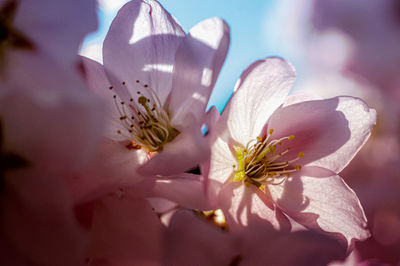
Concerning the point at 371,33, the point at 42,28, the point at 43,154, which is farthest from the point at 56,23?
the point at 371,33

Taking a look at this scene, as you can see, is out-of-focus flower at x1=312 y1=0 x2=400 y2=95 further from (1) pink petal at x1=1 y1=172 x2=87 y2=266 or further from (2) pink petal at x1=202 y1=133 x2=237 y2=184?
(1) pink petal at x1=1 y1=172 x2=87 y2=266

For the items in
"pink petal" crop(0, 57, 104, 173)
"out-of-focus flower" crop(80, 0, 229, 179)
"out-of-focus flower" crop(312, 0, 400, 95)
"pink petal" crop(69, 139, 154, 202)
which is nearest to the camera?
→ "pink petal" crop(0, 57, 104, 173)

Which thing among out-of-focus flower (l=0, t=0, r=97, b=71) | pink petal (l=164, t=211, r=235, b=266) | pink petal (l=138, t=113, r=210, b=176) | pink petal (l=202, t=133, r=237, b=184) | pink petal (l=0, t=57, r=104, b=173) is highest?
out-of-focus flower (l=0, t=0, r=97, b=71)

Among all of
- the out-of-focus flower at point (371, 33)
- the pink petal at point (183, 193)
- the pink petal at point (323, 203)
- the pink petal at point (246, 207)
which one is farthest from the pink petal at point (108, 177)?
the out-of-focus flower at point (371, 33)

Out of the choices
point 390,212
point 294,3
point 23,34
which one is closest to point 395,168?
point 390,212

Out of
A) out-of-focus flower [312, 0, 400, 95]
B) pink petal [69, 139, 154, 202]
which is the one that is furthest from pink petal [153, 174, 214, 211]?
out-of-focus flower [312, 0, 400, 95]

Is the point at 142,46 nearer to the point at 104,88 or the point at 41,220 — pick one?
the point at 104,88

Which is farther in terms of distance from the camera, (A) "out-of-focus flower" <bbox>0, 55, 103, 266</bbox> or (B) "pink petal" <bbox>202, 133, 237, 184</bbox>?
(B) "pink petal" <bbox>202, 133, 237, 184</bbox>

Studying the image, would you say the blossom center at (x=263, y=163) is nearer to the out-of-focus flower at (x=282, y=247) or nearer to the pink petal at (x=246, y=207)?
the pink petal at (x=246, y=207)
